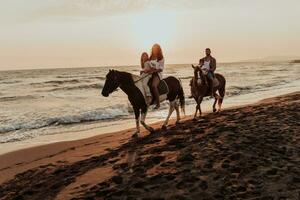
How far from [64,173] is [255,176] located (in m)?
4.22

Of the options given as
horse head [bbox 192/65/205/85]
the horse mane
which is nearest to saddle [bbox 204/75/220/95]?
horse head [bbox 192/65/205/85]

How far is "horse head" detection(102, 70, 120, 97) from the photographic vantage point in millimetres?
13602

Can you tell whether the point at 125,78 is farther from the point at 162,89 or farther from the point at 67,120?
the point at 67,120

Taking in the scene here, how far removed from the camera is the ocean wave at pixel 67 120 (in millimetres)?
20766

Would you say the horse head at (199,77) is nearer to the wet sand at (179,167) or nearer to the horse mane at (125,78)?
the horse mane at (125,78)

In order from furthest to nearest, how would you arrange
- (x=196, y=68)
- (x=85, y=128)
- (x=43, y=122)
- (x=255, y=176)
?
(x=43, y=122) → (x=85, y=128) → (x=196, y=68) → (x=255, y=176)

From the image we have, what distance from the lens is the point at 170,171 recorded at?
8.41 meters

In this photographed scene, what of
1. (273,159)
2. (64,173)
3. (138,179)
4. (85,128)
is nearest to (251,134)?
(273,159)

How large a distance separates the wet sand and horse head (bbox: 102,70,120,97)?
5.59ft

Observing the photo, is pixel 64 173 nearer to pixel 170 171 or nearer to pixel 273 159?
pixel 170 171

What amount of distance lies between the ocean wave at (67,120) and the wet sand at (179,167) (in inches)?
307

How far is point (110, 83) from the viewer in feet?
44.9

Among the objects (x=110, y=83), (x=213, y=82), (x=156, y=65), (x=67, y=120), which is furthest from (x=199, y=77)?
(x=67, y=120)

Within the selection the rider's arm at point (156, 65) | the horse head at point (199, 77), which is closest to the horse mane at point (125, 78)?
the rider's arm at point (156, 65)
